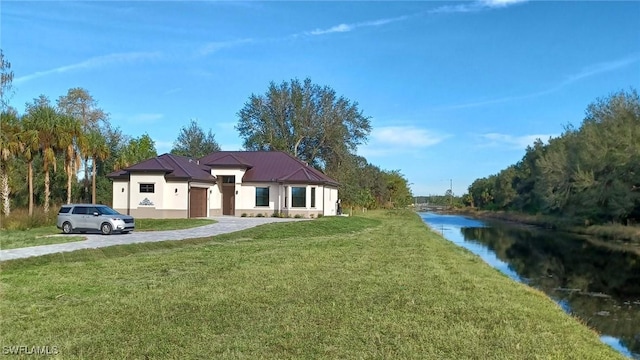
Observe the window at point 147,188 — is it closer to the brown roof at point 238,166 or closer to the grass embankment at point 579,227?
the brown roof at point 238,166

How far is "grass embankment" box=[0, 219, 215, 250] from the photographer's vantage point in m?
17.2

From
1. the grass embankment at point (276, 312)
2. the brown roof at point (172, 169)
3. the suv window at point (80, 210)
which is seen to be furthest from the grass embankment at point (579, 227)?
the suv window at point (80, 210)

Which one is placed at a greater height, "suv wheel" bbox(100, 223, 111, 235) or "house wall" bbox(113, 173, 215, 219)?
"house wall" bbox(113, 173, 215, 219)

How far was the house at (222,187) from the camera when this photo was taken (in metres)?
32.7

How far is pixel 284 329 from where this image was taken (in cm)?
676

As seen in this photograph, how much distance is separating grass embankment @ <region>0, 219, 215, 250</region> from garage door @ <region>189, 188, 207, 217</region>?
456 centimetres

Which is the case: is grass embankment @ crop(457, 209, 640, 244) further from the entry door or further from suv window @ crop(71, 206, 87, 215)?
suv window @ crop(71, 206, 87, 215)

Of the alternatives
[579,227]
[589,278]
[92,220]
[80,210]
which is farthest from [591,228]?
[80,210]

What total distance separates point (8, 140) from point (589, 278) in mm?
30075

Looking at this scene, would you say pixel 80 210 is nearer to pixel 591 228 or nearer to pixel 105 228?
pixel 105 228

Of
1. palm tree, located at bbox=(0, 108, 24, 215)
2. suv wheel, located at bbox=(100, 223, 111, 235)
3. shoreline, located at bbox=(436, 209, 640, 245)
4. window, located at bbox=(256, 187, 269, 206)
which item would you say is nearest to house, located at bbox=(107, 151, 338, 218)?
window, located at bbox=(256, 187, 269, 206)

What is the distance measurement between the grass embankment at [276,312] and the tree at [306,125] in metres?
40.0

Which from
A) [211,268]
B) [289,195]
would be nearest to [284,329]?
[211,268]

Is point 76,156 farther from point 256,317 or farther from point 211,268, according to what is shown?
point 256,317
